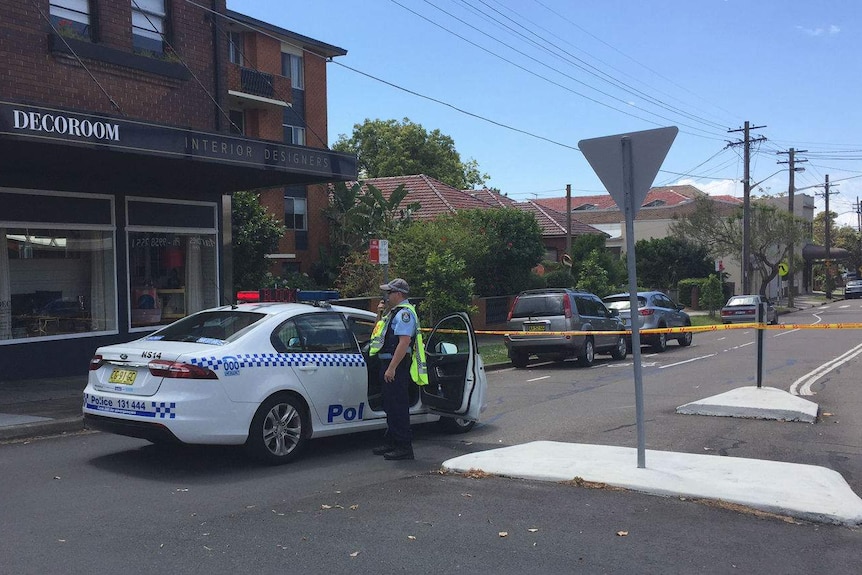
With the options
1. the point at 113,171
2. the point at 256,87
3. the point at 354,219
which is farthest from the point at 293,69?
the point at 113,171

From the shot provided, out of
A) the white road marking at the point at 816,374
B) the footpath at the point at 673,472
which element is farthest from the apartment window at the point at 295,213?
the footpath at the point at 673,472

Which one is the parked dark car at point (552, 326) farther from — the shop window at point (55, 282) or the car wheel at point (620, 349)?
the shop window at point (55, 282)

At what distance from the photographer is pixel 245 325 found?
7.65 meters

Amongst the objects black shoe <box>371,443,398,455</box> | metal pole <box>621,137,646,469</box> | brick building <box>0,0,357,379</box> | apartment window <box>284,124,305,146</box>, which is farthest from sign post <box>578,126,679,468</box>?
apartment window <box>284,124,305,146</box>

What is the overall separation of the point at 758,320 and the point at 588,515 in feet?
20.5

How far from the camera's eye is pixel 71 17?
13492 millimetres

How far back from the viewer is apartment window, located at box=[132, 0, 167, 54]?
1457 centimetres

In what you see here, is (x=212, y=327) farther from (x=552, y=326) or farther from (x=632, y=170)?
(x=552, y=326)

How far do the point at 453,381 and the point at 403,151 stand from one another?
46466mm

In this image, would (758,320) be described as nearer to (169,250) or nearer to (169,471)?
(169,471)

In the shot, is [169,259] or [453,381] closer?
[453,381]

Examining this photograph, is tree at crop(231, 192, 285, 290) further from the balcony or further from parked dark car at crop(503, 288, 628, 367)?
parked dark car at crop(503, 288, 628, 367)

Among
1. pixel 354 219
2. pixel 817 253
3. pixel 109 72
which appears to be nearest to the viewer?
pixel 109 72

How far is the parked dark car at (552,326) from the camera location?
58.4 ft
